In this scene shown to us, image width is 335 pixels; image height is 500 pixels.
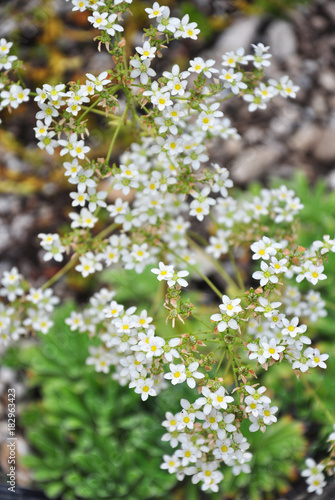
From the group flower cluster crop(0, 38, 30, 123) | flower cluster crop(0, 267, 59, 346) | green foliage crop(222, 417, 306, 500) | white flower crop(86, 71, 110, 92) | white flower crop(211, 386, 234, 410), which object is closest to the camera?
white flower crop(211, 386, 234, 410)

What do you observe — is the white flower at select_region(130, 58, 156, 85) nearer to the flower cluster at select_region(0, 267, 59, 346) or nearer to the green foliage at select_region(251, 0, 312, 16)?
the flower cluster at select_region(0, 267, 59, 346)

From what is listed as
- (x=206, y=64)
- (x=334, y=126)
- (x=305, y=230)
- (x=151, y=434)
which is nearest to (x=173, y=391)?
(x=151, y=434)

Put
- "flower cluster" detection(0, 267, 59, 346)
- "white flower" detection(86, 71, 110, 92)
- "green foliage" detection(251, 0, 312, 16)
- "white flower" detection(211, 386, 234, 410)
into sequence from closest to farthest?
1. "white flower" detection(211, 386, 234, 410)
2. "white flower" detection(86, 71, 110, 92)
3. "flower cluster" detection(0, 267, 59, 346)
4. "green foliage" detection(251, 0, 312, 16)

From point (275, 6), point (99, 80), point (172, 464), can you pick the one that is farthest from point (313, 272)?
point (275, 6)

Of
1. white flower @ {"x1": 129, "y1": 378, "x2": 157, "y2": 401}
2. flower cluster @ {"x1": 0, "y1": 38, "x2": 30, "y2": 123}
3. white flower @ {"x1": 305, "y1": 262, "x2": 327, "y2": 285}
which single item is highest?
flower cluster @ {"x1": 0, "y1": 38, "x2": 30, "y2": 123}

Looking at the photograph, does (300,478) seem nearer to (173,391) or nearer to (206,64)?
(173,391)

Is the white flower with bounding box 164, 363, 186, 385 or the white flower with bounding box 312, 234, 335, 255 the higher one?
the white flower with bounding box 312, 234, 335, 255

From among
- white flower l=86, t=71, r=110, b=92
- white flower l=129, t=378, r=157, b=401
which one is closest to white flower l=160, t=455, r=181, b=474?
white flower l=129, t=378, r=157, b=401

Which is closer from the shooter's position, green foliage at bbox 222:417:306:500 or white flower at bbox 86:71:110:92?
white flower at bbox 86:71:110:92
